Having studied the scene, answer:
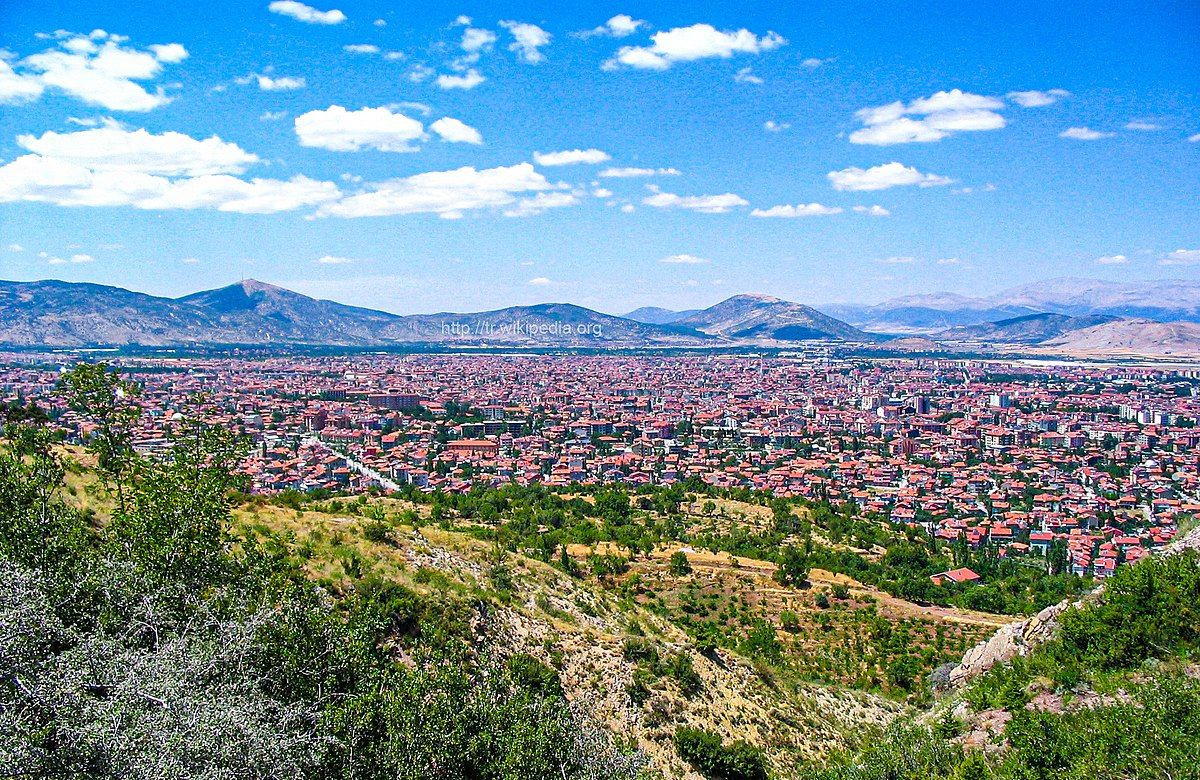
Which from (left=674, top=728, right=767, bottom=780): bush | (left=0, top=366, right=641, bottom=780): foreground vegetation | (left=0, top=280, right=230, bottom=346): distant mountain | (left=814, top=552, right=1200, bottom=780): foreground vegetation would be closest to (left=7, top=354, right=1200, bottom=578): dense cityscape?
(left=0, top=366, right=641, bottom=780): foreground vegetation

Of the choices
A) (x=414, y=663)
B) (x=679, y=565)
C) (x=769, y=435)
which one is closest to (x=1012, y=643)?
(x=414, y=663)

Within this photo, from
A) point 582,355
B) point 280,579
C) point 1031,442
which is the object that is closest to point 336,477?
point 280,579

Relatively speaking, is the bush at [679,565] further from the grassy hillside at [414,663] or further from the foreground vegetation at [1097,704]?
the foreground vegetation at [1097,704]

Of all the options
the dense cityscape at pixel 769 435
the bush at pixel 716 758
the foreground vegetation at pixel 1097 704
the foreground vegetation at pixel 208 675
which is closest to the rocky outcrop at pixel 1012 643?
the foreground vegetation at pixel 1097 704

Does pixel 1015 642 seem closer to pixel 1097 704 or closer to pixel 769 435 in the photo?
pixel 1097 704

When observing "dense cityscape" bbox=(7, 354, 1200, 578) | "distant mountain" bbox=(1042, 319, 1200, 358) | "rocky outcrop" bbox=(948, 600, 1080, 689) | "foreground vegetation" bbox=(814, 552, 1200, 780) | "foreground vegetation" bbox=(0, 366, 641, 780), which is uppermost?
"distant mountain" bbox=(1042, 319, 1200, 358)

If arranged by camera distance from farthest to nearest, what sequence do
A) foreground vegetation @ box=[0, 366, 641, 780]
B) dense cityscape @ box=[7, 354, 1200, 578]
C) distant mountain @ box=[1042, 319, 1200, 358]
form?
distant mountain @ box=[1042, 319, 1200, 358]
dense cityscape @ box=[7, 354, 1200, 578]
foreground vegetation @ box=[0, 366, 641, 780]

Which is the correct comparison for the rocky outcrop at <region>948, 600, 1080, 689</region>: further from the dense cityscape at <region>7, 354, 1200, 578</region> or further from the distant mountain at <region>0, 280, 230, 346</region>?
the distant mountain at <region>0, 280, 230, 346</region>
